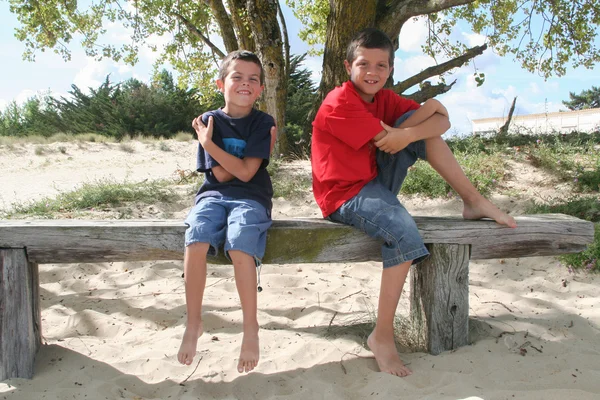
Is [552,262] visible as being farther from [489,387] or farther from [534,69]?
[534,69]

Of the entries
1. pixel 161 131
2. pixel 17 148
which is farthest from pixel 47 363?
pixel 161 131

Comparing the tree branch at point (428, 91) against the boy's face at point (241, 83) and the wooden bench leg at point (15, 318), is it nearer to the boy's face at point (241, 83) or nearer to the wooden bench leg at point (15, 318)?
the boy's face at point (241, 83)

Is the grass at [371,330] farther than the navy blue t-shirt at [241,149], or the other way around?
the grass at [371,330]

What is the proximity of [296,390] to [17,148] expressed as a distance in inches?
460

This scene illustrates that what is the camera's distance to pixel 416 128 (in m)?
2.66

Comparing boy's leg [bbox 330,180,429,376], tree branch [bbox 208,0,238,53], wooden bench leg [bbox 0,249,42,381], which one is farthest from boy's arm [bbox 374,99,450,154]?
tree branch [bbox 208,0,238,53]

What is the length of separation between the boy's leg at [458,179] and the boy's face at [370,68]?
433 millimetres

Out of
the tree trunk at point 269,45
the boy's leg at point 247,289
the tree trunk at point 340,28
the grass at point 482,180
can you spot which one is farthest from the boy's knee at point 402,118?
the tree trunk at point 269,45

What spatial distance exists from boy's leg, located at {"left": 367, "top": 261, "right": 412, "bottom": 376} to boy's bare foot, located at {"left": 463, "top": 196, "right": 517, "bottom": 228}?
2.24 feet

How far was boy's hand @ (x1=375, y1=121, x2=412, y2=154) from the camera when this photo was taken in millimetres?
2600

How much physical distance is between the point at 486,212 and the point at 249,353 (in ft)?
5.17

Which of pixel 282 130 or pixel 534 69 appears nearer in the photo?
pixel 282 130

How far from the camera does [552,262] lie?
424 centimetres

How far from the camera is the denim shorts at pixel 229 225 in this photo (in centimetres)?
241
